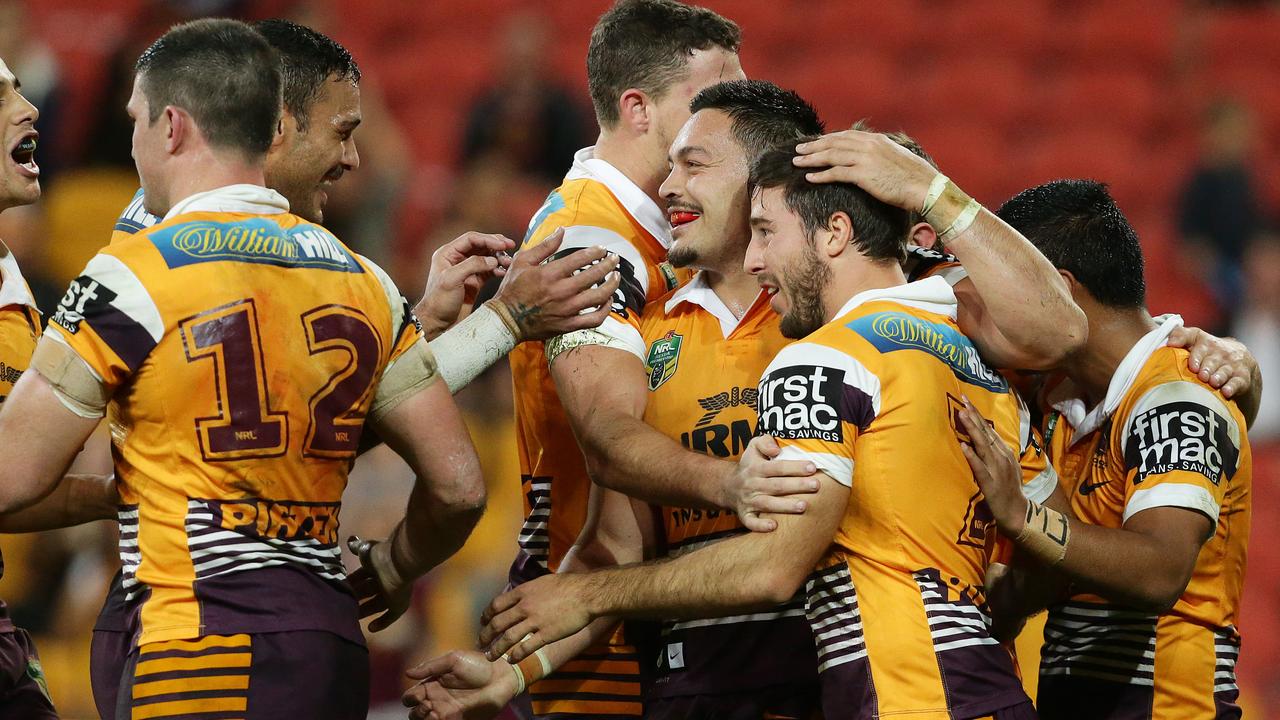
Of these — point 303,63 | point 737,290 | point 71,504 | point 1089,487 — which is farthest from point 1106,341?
point 71,504

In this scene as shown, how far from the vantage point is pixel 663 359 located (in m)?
4.24

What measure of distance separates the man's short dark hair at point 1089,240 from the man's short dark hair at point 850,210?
66 centimetres

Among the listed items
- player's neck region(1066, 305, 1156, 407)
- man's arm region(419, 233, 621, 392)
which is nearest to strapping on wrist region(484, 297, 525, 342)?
man's arm region(419, 233, 621, 392)

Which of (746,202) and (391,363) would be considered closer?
(391,363)

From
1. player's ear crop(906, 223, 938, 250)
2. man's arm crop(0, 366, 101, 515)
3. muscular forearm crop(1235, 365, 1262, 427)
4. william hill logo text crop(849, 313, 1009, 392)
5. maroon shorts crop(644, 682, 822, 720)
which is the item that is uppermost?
player's ear crop(906, 223, 938, 250)

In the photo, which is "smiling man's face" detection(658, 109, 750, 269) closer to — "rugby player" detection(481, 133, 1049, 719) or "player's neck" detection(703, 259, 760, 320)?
"player's neck" detection(703, 259, 760, 320)

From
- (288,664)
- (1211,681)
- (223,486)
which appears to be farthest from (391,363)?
(1211,681)

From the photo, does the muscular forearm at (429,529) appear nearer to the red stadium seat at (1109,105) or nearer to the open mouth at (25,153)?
the open mouth at (25,153)

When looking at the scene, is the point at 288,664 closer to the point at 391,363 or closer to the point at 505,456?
the point at 391,363

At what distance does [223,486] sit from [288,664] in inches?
16.2

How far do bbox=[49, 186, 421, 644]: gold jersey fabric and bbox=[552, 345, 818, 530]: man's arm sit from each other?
813mm

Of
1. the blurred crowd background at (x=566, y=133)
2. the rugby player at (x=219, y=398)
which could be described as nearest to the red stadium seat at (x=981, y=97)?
the blurred crowd background at (x=566, y=133)

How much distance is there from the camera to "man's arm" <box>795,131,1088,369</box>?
3.71 m

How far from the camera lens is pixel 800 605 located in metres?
3.96
